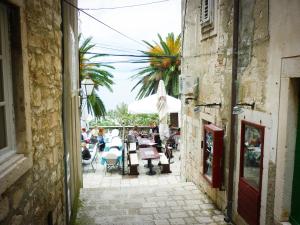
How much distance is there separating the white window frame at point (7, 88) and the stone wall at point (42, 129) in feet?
0.67

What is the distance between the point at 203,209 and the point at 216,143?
157 cm

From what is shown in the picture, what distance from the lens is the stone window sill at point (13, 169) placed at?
2.25 metres

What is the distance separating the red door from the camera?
16.0 ft

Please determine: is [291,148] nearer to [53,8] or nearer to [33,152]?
[33,152]

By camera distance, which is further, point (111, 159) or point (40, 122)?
point (111, 159)

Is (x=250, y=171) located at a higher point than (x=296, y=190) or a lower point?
lower

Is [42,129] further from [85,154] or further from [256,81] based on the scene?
[85,154]

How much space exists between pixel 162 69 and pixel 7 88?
2030cm

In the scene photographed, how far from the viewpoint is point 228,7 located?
20.6 feet

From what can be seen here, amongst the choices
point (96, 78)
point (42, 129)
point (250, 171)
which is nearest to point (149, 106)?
point (96, 78)

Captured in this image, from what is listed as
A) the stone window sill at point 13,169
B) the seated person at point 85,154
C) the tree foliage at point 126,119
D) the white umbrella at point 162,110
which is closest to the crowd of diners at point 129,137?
the white umbrella at point 162,110

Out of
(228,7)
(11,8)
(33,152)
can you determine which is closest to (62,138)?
(33,152)

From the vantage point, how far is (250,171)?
17.5ft

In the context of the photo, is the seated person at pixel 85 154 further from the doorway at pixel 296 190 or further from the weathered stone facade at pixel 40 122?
the doorway at pixel 296 190
